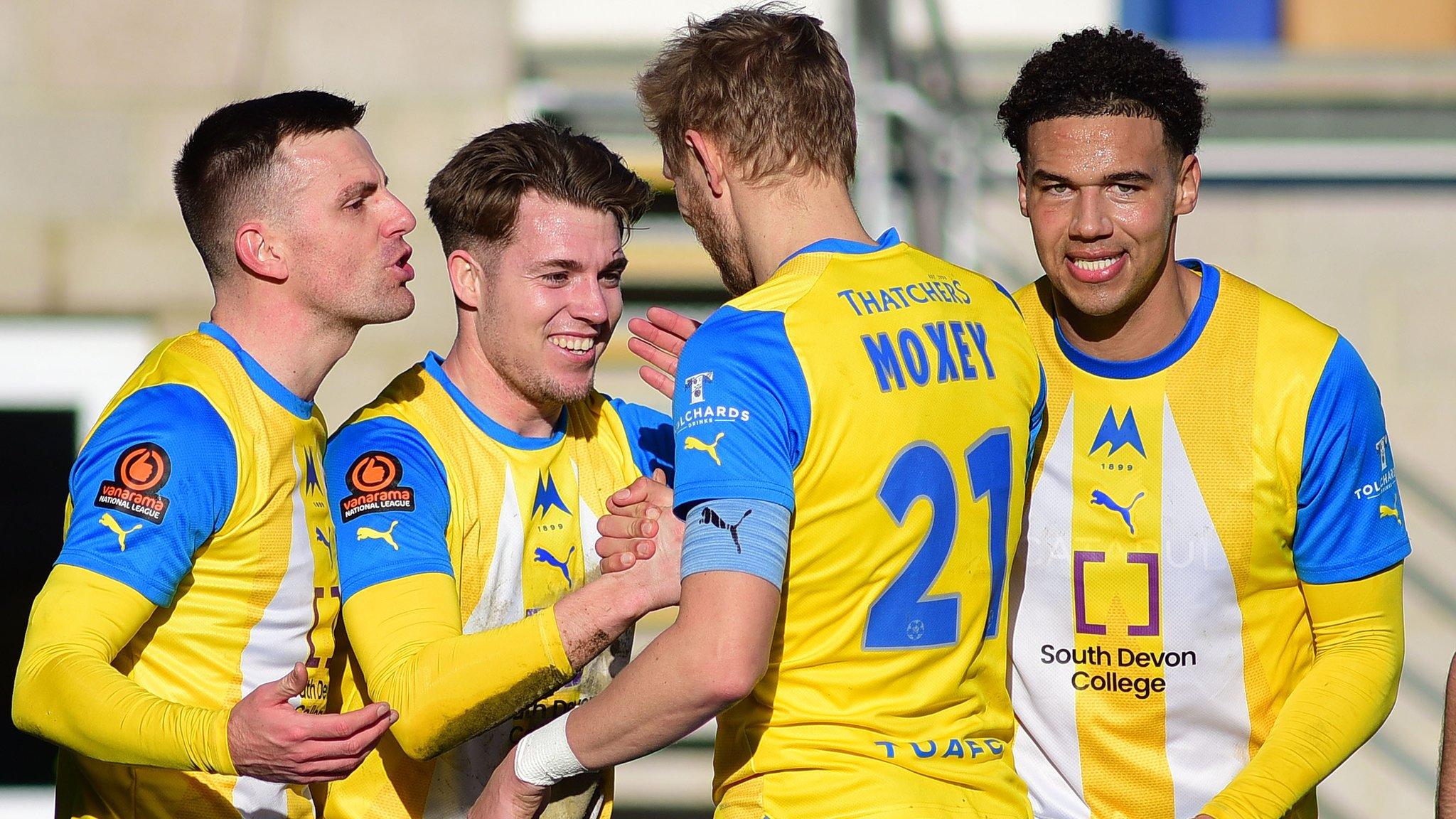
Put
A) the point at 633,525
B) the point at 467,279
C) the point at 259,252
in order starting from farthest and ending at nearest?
the point at 467,279 → the point at 259,252 → the point at 633,525

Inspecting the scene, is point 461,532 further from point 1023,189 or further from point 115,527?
point 1023,189

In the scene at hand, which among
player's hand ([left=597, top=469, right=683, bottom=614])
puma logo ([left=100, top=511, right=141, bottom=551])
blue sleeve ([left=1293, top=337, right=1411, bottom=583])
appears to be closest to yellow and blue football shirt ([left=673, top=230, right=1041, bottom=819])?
player's hand ([left=597, top=469, right=683, bottom=614])

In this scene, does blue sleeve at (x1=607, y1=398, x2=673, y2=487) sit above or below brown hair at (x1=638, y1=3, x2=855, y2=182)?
below

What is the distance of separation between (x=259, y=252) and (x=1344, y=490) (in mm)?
2321

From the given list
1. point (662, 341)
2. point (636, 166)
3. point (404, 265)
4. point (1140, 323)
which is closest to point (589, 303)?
point (662, 341)

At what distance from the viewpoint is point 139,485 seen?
2.76 m

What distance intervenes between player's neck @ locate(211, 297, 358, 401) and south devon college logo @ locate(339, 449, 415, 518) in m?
0.23

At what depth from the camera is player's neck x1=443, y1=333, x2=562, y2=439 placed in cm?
331

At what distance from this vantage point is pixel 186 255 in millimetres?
5879

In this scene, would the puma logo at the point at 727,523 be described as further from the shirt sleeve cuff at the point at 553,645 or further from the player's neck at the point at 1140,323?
the player's neck at the point at 1140,323

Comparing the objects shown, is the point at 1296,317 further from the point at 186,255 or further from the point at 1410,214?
the point at 186,255

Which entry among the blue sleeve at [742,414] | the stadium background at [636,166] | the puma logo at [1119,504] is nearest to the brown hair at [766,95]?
the blue sleeve at [742,414]

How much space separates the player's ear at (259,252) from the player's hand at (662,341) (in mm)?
766

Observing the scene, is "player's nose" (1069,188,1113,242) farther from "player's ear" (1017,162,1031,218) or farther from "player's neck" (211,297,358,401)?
"player's neck" (211,297,358,401)
